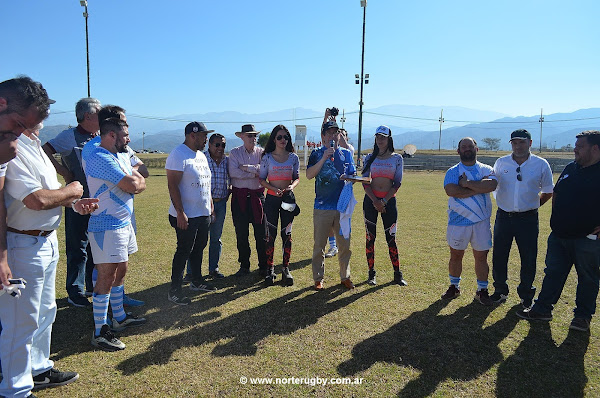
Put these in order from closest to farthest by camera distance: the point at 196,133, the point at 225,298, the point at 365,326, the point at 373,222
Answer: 1. the point at 365,326
2. the point at 196,133
3. the point at 225,298
4. the point at 373,222

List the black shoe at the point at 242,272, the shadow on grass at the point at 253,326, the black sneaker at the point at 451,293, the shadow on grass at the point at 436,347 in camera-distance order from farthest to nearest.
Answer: the black shoe at the point at 242,272 < the black sneaker at the point at 451,293 < the shadow on grass at the point at 253,326 < the shadow on grass at the point at 436,347

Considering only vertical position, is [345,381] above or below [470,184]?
below

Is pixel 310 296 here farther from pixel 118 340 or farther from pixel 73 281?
pixel 73 281

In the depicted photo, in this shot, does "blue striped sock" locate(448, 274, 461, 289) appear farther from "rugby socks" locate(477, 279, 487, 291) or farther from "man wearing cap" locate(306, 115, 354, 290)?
"man wearing cap" locate(306, 115, 354, 290)

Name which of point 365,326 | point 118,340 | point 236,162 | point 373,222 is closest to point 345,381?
point 365,326

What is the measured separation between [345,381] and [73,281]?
3.61 meters

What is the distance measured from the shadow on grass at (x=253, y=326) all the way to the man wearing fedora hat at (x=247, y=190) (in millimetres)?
1160

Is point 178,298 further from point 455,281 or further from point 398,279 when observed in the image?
point 455,281

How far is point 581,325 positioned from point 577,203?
1323 millimetres

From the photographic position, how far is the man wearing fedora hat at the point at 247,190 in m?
5.57

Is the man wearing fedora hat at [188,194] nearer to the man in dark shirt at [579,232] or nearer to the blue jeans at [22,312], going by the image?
the blue jeans at [22,312]

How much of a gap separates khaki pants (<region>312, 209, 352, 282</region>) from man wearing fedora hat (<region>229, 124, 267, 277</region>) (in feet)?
3.32

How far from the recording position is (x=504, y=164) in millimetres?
4566

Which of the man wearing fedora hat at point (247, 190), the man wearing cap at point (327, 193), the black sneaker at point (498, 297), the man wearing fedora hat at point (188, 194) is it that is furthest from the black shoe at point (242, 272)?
the black sneaker at point (498, 297)
